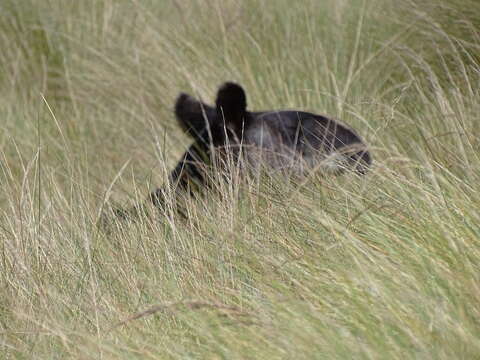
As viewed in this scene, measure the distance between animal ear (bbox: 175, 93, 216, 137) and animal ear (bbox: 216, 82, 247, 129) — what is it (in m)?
0.26

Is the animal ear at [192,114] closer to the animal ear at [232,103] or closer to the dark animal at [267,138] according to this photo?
the dark animal at [267,138]

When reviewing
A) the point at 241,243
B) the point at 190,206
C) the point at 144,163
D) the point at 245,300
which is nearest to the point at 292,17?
the point at 144,163

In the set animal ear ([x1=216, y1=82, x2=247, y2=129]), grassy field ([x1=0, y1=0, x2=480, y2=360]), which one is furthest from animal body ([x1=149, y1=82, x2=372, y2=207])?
grassy field ([x1=0, y1=0, x2=480, y2=360])

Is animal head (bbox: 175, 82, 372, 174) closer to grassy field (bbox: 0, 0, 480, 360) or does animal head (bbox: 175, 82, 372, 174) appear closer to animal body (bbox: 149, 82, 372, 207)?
animal body (bbox: 149, 82, 372, 207)

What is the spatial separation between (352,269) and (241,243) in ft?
1.55

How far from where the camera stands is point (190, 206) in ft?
12.3

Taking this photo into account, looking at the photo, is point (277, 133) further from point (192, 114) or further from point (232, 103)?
point (192, 114)

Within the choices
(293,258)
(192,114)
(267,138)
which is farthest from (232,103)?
(293,258)

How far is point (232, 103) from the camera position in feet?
13.4

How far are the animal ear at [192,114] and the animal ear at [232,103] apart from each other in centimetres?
26

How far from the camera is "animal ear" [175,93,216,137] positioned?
174 inches

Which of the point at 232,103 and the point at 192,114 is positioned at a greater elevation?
the point at 232,103

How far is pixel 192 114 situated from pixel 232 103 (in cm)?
42

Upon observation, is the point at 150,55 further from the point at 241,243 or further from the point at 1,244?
the point at 241,243
